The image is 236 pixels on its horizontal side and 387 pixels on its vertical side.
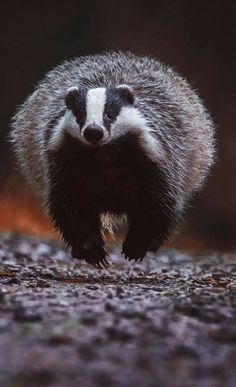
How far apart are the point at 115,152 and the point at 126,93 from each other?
0.38m

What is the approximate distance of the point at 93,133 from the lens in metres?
5.20

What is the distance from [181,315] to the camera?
3.72 metres

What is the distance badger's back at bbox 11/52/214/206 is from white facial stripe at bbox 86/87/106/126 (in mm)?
373

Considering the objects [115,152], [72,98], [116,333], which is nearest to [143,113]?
[115,152]

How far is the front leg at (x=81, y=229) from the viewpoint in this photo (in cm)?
597

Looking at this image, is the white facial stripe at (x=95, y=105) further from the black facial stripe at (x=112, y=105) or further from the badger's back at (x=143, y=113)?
the badger's back at (x=143, y=113)

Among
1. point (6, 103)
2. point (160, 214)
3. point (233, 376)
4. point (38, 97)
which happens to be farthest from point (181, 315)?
point (6, 103)

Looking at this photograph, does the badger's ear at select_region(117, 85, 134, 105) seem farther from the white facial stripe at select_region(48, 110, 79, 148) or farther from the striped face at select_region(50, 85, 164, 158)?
the white facial stripe at select_region(48, 110, 79, 148)

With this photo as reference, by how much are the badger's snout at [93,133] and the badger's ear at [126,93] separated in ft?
1.59

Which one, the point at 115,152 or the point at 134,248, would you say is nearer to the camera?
the point at 115,152

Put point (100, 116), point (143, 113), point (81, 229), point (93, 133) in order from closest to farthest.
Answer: point (93, 133) < point (100, 116) < point (143, 113) < point (81, 229)

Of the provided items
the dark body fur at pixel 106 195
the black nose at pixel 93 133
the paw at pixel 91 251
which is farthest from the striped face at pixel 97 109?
the paw at pixel 91 251

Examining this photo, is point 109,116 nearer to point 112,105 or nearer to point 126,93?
point 112,105

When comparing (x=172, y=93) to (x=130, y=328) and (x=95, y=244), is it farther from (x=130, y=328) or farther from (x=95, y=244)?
(x=130, y=328)
